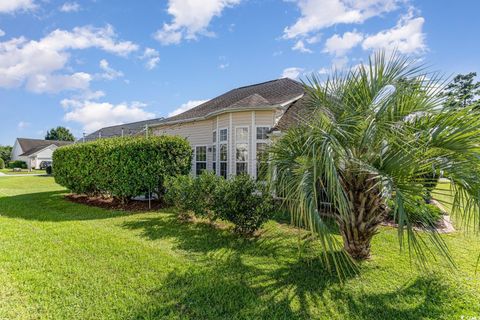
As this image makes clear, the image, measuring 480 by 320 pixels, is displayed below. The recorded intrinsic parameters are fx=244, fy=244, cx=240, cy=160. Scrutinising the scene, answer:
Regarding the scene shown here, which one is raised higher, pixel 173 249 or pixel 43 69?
pixel 43 69

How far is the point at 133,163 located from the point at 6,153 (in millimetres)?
73432

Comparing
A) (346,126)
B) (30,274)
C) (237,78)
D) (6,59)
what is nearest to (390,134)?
(346,126)

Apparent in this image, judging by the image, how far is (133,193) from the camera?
1012 cm

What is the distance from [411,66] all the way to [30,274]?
7.81m

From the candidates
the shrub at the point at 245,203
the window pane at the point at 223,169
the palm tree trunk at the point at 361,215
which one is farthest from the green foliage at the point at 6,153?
the palm tree trunk at the point at 361,215

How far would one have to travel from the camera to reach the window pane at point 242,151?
11.8 m

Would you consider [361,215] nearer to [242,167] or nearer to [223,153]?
[242,167]

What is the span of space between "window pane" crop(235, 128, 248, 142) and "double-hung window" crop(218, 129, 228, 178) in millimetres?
729

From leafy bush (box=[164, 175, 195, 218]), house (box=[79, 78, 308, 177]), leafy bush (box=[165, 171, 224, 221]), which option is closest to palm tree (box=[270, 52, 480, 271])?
leafy bush (box=[165, 171, 224, 221])

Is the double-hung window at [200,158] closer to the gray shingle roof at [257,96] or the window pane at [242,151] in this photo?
the gray shingle roof at [257,96]

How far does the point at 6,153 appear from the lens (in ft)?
198

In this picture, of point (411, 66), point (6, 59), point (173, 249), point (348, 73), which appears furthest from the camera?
point (6, 59)

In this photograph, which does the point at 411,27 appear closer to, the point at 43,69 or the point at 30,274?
the point at 30,274

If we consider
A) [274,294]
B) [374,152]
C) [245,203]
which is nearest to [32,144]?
[245,203]
